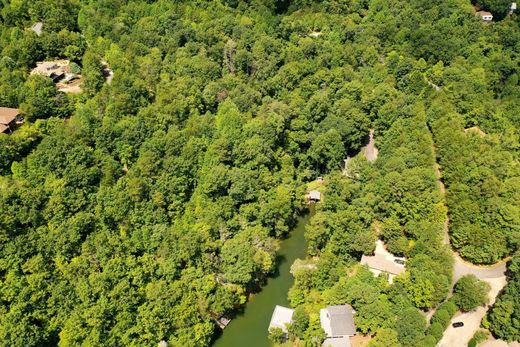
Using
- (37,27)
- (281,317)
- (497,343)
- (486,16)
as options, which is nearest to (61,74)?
(37,27)

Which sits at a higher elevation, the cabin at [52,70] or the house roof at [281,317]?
the cabin at [52,70]

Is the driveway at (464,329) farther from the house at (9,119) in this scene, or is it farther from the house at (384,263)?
the house at (9,119)

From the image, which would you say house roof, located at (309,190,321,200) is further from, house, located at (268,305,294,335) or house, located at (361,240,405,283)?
house, located at (268,305,294,335)

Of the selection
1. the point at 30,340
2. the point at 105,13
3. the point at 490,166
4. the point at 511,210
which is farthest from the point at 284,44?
the point at 30,340

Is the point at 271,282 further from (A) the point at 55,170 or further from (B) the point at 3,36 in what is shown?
(B) the point at 3,36

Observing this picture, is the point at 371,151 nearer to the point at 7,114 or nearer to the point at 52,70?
the point at 52,70

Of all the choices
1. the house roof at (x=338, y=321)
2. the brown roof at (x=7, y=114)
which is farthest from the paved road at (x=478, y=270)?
the brown roof at (x=7, y=114)

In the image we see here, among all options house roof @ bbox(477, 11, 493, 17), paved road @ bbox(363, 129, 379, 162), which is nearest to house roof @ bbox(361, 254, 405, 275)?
paved road @ bbox(363, 129, 379, 162)
